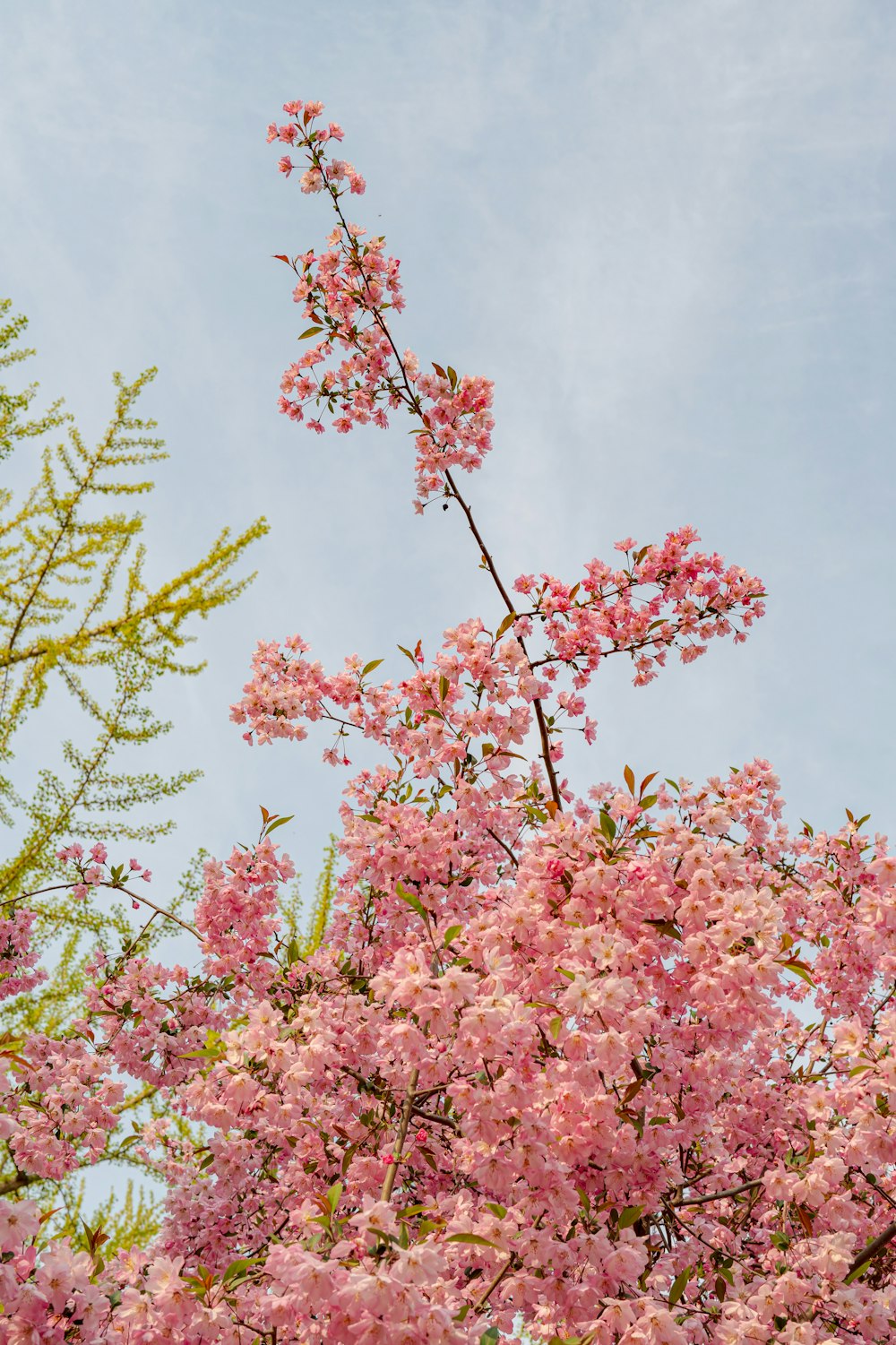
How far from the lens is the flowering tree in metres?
2.64

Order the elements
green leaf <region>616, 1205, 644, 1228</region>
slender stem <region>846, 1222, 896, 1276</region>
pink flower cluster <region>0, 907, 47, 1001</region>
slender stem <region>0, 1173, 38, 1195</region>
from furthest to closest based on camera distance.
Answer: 1. pink flower cluster <region>0, 907, 47, 1001</region>
2. slender stem <region>846, 1222, 896, 1276</region>
3. green leaf <region>616, 1205, 644, 1228</region>
4. slender stem <region>0, 1173, 38, 1195</region>

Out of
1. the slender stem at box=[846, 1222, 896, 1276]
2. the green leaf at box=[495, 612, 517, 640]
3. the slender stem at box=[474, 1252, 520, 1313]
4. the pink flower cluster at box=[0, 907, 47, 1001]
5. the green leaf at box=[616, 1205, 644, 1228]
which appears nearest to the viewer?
the slender stem at box=[474, 1252, 520, 1313]

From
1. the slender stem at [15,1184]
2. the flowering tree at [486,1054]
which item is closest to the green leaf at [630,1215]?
the flowering tree at [486,1054]

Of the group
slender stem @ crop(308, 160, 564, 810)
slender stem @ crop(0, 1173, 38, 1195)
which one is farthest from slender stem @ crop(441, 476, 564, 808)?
slender stem @ crop(0, 1173, 38, 1195)

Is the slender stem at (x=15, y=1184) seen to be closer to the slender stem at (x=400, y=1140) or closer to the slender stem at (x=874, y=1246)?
the slender stem at (x=400, y=1140)

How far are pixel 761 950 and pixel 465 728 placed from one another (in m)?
1.68

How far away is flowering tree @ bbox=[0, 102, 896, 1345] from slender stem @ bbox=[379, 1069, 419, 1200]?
1cm

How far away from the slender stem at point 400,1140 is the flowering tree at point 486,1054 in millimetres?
14

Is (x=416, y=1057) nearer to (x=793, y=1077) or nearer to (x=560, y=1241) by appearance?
(x=560, y=1241)

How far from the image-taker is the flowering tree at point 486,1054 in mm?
2641

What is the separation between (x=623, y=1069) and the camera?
3348mm

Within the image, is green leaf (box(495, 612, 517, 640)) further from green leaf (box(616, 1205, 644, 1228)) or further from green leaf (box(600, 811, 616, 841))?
green leaf (box(616, 1205, 644, 1228))

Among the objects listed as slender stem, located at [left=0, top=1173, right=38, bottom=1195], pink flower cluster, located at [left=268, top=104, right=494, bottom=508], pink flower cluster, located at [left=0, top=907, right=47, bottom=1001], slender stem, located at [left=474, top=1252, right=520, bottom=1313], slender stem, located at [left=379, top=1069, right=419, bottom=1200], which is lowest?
A: slender stem, located at [left=0, top=1173, right=38, bottom=1195]

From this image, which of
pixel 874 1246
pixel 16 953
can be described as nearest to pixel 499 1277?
pixel 874 1246
